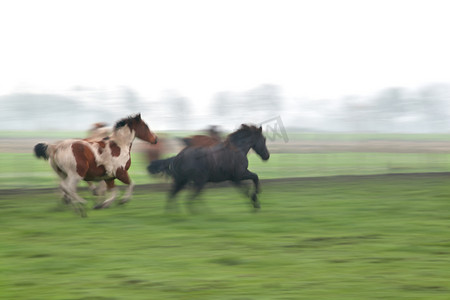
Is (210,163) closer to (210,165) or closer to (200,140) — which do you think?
(210,165)

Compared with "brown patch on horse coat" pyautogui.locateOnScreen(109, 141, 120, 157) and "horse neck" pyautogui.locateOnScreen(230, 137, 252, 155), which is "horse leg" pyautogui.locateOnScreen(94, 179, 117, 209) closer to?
"brown patch on horse coat" pyautogui.locateOnScreen(109, 141, 120, 157)

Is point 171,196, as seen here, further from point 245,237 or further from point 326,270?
point 326,270

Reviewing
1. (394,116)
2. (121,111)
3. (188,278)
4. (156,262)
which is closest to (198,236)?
(156,262)

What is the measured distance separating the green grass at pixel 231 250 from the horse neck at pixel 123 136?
126cm

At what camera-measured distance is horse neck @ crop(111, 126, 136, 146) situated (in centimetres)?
1259

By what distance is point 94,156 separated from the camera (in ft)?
39.9

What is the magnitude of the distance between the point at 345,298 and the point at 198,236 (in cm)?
382

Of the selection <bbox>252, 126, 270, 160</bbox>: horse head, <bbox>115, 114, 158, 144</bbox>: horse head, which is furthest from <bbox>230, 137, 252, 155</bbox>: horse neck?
<bbox>115, 114, 158, 144</bbox>: horse head

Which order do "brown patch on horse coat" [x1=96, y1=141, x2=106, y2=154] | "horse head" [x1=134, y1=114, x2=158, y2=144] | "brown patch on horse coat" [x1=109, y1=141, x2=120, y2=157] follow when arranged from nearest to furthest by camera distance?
"brown patch on horse coat" [x1=96, y1=141, x2=106, y2=154], "brown patch on horse coat" [x1=109, y1=141, x2=120, y2=157], "horse head" [x1=134, y1=114, x2=158, y2=144]

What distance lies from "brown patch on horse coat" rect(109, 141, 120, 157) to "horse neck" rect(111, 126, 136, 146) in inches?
3.3

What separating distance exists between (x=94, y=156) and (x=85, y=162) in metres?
0.26

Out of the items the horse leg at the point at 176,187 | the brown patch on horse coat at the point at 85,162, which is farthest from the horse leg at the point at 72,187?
the horse leg at the point at 176,187

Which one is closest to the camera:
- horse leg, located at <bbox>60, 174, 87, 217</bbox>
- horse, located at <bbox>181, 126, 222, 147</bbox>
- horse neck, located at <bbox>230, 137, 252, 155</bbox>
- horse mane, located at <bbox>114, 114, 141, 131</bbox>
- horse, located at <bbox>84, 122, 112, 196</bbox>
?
horse leg, located at <bbox>60, 174, 87, 217</bbox>

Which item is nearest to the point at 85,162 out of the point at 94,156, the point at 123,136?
the point at 94,156
